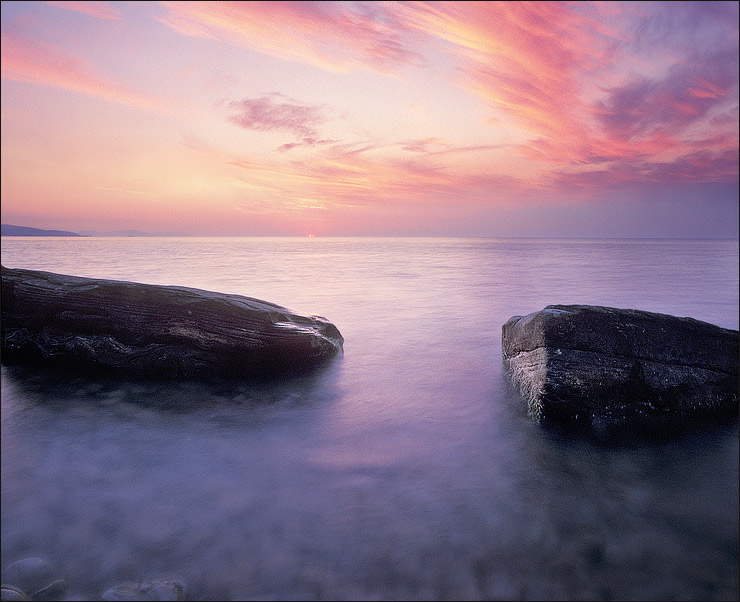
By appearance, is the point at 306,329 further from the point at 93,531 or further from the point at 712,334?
the point at 712,334

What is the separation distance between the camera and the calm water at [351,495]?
2.92 meters

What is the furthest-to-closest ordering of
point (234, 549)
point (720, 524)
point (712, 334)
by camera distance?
point (712, 334) < point (720, 524) < point (234, 549)

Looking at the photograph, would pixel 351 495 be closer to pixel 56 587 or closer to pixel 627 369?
pixel 56 587

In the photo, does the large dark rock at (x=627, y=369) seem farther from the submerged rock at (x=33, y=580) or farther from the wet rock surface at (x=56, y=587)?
the submerged rock at (x=33, y=580)

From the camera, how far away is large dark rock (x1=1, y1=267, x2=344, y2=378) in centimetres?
656

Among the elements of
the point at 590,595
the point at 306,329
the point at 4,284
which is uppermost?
the point at 4,284

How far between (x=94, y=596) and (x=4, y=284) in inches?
255

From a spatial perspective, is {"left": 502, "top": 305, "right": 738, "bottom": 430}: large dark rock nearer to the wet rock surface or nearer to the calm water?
the calm water

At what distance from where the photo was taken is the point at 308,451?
451 cm

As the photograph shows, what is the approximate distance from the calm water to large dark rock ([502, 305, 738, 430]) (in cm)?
40

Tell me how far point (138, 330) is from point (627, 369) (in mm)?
6941

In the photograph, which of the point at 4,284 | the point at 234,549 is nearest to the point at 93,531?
the point at 234,549

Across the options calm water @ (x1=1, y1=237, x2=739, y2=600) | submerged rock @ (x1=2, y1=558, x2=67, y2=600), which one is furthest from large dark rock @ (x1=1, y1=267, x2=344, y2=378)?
submerged rock @ (x1=2, y1=558, x2=67, y2=600)

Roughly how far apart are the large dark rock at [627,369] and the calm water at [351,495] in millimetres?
399
